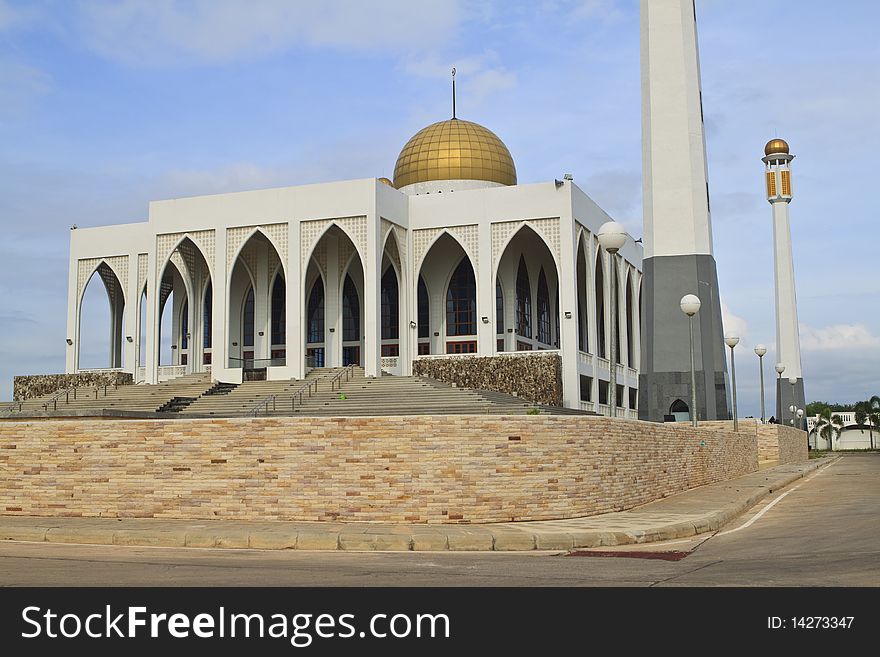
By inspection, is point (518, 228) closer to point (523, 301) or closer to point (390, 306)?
point (523, 301)

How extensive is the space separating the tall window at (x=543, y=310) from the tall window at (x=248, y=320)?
14.0 m

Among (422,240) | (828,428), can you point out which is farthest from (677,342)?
(828,428)

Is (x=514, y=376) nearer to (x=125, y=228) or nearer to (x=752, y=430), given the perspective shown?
(x=752, y=430)

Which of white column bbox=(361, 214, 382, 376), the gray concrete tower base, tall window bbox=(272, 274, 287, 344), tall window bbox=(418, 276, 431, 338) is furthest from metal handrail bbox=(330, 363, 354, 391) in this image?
the gray concrete tower base

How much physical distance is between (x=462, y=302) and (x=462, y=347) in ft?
7.28

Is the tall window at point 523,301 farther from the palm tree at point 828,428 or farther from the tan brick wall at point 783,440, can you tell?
the palm tree at point 828,428

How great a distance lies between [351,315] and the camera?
45.3 m

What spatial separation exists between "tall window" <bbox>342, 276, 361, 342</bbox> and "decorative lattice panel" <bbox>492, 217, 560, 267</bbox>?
8.38 m

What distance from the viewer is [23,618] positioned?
5.93 metres

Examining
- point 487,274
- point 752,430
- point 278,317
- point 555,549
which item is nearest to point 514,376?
point 487,274

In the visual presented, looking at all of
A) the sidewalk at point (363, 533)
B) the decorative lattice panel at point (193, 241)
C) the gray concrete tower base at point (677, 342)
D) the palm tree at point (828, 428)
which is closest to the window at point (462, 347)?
the gray concrete tower base at point (677, 342)

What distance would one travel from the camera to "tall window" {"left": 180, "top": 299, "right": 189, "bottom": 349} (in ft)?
158

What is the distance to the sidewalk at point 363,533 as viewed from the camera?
11617mm

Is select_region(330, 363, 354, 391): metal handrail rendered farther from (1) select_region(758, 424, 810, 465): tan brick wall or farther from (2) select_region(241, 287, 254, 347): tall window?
(1) select_region(758, 424, 810, 465): tan brick wall
